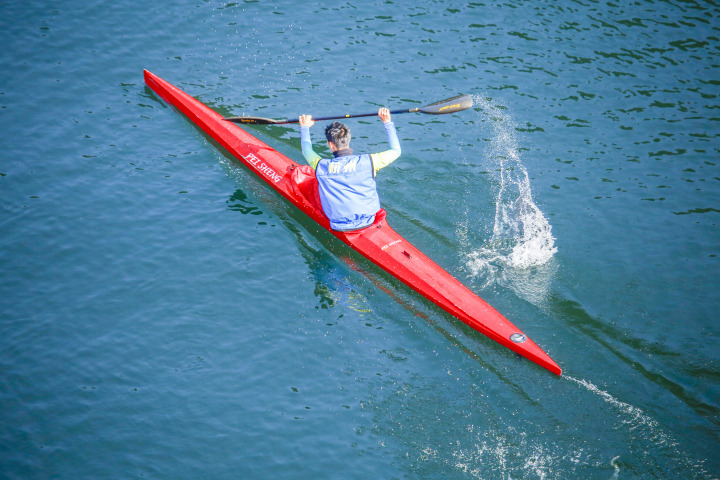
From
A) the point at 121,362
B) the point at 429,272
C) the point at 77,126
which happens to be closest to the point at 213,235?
the point at 121,362

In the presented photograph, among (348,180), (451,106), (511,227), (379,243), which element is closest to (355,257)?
(379,243)

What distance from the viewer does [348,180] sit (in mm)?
7121

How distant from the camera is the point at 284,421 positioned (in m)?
5.55

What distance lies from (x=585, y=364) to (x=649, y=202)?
135 inches

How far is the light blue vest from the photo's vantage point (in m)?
7.12

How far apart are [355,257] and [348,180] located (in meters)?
0.99

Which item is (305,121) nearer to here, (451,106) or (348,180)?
(348,180)

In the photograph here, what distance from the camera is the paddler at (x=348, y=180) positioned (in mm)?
7125

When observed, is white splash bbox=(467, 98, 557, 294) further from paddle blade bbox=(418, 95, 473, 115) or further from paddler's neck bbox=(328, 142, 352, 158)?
paddler's neck bbox=(328, 142, 352, 158)

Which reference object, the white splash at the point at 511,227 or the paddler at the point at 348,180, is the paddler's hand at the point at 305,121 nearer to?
the paddler at the point at 348,180

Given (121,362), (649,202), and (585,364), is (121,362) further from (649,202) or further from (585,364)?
(649,202)

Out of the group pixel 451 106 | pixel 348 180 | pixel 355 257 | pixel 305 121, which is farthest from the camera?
pixel 451 106

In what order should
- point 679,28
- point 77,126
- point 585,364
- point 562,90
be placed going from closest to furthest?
point 585,364 < point 77,126 < point 562,90 < point 679,28

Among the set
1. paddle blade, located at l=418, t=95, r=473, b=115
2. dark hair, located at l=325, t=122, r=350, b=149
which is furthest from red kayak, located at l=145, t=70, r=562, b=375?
paddle blade, located at l=418, t=95, r=473, b=115
